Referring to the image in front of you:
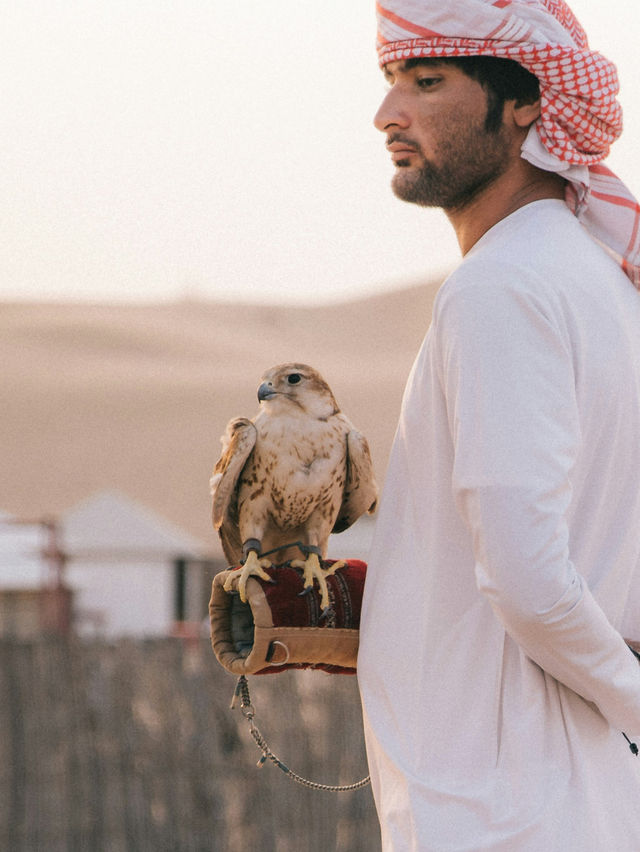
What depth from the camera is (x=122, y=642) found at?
233 inches

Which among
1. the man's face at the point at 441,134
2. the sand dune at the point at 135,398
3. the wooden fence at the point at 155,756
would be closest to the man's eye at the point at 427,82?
the man's face at the point at 441,134

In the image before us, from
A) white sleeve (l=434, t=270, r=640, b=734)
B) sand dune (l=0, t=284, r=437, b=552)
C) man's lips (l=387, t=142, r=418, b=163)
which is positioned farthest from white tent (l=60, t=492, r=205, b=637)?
white sleeve (l=434, t=270, r=640, b=734)

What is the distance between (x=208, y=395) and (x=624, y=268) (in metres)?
17.1

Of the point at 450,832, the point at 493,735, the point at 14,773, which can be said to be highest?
the point at 493,735

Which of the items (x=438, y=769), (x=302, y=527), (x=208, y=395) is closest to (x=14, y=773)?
(x=302, y=527)

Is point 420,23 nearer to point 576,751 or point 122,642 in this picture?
point 576,751

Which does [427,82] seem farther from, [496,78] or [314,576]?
[314,576]

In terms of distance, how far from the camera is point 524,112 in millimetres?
2035

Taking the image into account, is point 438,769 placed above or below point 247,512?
below

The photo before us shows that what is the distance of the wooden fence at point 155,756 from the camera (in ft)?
19.2

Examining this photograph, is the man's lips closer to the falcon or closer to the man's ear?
the man's ear

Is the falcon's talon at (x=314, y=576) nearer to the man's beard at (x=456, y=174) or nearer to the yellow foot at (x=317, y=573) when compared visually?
the yellow foot at (x=317, y=573)

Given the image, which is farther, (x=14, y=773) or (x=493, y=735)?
(x=14, y=773)

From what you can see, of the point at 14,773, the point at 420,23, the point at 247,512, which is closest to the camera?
the point at 420,23
